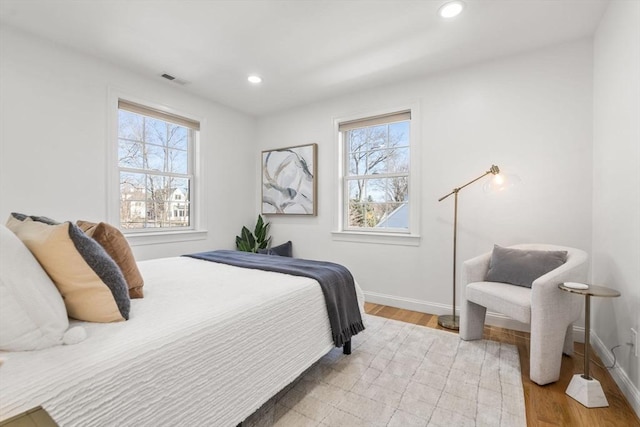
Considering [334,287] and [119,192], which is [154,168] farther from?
[334,287]

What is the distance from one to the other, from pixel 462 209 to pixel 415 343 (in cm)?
137

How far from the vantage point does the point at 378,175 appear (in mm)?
3553

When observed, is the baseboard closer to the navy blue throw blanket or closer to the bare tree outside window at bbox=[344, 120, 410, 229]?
the navy blue throw blanket

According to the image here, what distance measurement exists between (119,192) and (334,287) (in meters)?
2.44

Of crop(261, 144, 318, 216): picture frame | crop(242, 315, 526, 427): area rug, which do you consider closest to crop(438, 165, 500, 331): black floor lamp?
crop(242, 315, 526, 427): area rug

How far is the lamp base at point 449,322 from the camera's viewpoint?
2.71 meters

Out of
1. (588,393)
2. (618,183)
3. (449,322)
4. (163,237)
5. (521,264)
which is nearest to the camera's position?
(588,393)

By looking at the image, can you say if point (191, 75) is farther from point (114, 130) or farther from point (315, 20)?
point (315, 20)

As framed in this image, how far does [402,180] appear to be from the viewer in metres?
3.42

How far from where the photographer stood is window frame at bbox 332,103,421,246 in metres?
3.21

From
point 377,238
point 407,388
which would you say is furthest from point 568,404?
point 377,238

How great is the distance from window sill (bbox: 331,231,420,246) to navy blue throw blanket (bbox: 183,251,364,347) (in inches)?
51.0

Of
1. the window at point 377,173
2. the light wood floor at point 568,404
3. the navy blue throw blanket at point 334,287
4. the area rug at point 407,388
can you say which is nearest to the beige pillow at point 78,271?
the area rug at point 407,388

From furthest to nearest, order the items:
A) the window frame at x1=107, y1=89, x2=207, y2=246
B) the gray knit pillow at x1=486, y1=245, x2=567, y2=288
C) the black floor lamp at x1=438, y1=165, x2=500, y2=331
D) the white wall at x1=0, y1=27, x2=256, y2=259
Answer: the window frame at x1=107, y1=89, x2=207, y2=246
the black floor lamp at x1=438, y1=165, x2=500, y2=331
the white wall at x1=0, y1=27, x2=256, y2=259
the gray knit pillow at x1=486, y1=245, x2=567, y2=288
